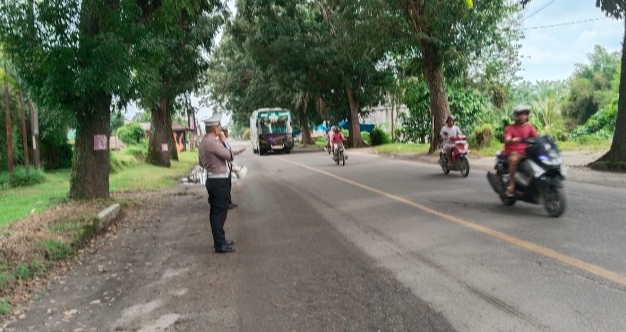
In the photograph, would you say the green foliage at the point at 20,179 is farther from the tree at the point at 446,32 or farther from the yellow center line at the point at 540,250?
the tree at the point at 446,32

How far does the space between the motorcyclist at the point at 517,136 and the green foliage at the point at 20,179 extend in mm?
15198

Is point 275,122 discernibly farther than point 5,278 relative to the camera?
Yes

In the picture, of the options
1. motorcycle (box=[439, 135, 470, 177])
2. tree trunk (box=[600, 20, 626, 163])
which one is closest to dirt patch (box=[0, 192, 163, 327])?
motorcycle (box=[439, 135, 470, 177])

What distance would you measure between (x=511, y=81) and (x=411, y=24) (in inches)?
682

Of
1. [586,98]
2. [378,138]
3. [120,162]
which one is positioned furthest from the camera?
[586,98]

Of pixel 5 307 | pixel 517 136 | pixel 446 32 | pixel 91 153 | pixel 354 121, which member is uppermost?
pixel 446 32

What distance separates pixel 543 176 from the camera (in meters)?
8.02

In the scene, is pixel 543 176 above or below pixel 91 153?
below

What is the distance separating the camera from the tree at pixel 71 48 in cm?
1088

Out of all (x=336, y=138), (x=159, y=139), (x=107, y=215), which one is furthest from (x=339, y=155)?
(x=107, y=215)

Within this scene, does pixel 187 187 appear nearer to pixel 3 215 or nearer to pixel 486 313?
pixel 3 215

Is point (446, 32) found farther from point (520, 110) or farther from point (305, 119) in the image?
point (305, 119)

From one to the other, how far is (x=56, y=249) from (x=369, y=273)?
4348 mm

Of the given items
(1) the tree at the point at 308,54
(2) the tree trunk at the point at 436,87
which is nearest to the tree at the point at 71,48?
(2) the tree trunk at the point at 436,87
